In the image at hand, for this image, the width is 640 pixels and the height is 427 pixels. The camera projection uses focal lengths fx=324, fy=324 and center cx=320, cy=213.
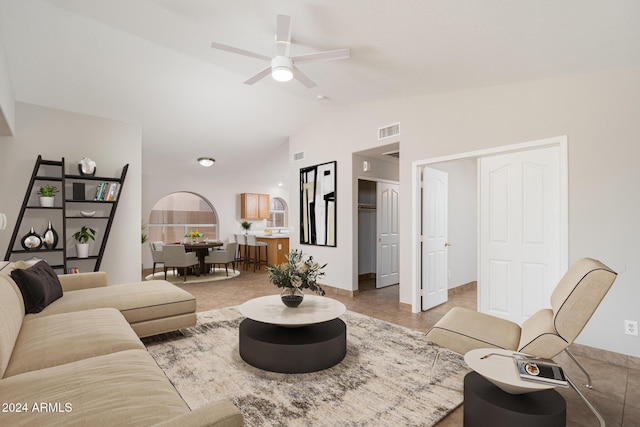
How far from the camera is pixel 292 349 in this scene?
2.47 m

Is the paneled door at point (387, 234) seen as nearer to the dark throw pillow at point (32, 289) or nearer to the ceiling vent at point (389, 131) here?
the ceiling vent at point (389, 131)

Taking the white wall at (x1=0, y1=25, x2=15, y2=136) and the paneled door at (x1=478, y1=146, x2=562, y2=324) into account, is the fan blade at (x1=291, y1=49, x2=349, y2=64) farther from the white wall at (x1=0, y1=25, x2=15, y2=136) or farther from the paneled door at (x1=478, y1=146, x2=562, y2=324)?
the white wall at (x1=0, y1=25, x2=15, y2=136)

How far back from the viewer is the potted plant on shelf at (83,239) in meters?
4.65

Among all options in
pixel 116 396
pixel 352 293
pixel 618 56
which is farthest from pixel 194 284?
pixel 618 56

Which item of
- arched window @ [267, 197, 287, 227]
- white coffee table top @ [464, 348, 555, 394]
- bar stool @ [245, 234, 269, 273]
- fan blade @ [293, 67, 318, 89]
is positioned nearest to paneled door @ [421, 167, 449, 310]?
fan blade @ [293, 67, 318, 89]

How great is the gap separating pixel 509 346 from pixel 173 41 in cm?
444

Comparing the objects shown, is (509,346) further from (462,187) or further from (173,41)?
(173,41)

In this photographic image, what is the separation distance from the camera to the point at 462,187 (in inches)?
220

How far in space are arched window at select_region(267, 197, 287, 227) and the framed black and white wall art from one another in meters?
4.71

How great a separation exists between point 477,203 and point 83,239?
18.2ft

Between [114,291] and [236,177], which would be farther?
[236,177]

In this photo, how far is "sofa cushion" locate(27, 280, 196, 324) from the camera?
2.80m

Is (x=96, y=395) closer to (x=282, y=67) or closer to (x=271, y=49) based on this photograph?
(x=282, y=67)

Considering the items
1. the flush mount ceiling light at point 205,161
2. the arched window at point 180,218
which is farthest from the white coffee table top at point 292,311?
the arched window at point 180,218
